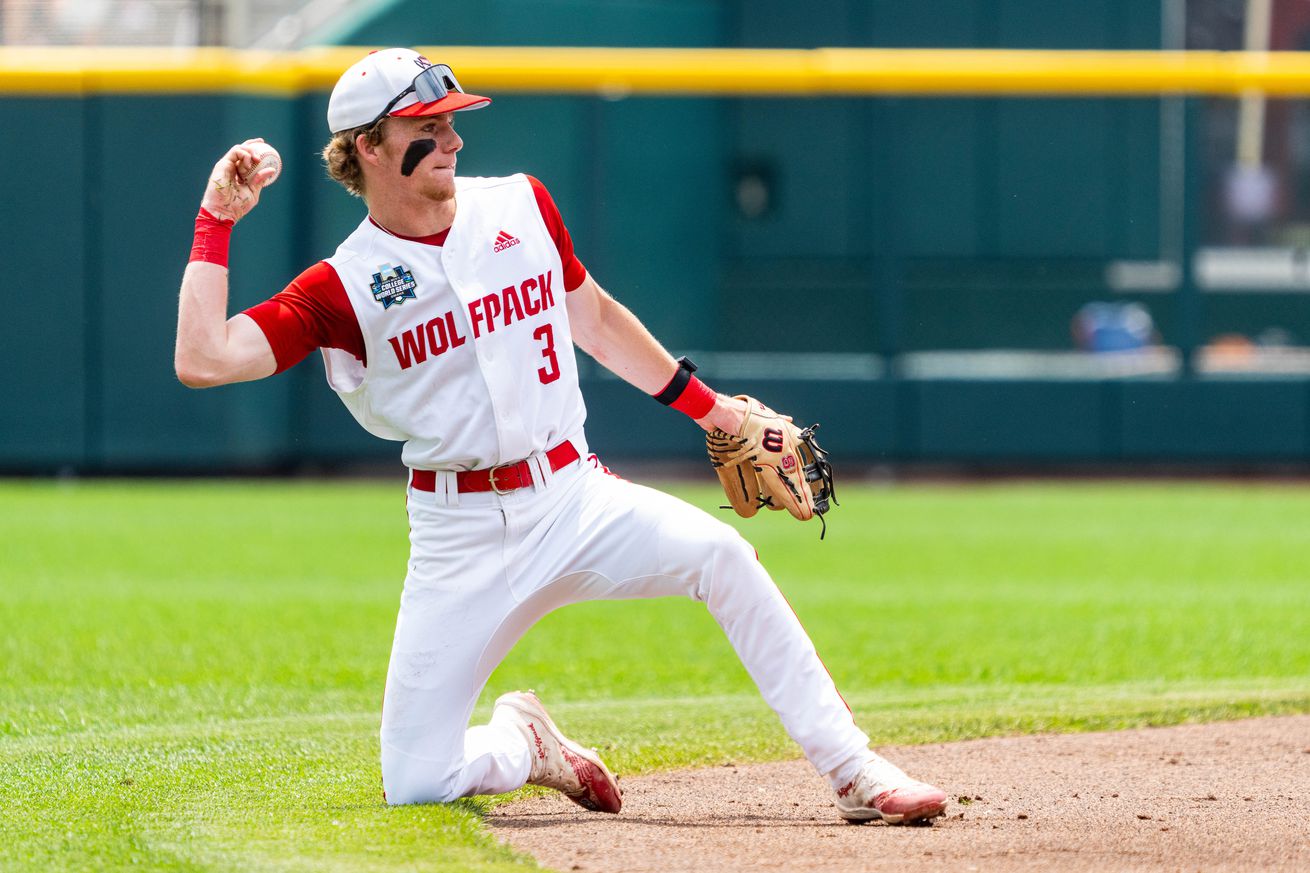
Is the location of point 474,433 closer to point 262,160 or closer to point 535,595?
point 535,595

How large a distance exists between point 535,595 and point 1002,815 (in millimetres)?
1107

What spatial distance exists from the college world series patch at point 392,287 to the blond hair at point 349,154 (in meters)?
0.26

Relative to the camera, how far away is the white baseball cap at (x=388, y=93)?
380 centimetres

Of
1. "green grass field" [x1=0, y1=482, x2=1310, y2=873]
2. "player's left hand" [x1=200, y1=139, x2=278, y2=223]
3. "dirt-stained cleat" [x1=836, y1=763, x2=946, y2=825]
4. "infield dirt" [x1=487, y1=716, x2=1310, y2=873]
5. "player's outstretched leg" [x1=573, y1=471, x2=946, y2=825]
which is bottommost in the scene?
"green grass field" [x1=0, y1=482, x2=1310, y2=873]

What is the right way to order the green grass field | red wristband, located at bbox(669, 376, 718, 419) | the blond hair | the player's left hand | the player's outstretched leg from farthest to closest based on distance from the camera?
1. red wristband, located at bbox(669, 376, 718, 419)
2. the green grass field
3. the blond hair
4. the player's outstretched leg
5. the player's left hand

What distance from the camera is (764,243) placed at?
13703 millimetres

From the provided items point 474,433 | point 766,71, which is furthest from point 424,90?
point 766,71

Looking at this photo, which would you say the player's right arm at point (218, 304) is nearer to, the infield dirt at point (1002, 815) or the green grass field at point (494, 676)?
the green grass field at point (494, 676)

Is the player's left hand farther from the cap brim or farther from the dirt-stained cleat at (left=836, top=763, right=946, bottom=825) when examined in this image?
the dirt-stained cleat at (left=836, top=763, right=946, bottom=825)

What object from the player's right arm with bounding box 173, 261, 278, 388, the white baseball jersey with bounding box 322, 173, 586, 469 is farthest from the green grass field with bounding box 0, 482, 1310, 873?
the player's right arm with bounding box 173, 261, 278, 388

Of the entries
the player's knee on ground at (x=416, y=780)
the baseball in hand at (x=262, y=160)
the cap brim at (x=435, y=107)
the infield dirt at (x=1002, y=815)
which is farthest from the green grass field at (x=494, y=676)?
the cap brim at (x=435, y=107)

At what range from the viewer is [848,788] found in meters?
3.77

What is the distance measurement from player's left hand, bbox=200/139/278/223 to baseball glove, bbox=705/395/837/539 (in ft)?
3.73

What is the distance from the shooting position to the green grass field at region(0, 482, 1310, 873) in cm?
395
